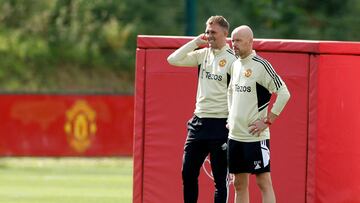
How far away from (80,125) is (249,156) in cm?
1450

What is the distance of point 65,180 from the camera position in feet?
61.0

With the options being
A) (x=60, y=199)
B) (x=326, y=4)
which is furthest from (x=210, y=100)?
(x=326, y=4)

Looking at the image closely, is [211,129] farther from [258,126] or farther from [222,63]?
[258,126]

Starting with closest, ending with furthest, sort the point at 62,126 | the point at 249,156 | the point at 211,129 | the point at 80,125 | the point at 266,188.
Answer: the point at 249,156, the point at 266,188, the point at 211,129, the point at 62,126, the point at 80,125

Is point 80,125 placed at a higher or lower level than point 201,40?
lower

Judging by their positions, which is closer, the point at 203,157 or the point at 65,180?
the point at 203,157

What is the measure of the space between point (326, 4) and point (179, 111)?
26.6 metres

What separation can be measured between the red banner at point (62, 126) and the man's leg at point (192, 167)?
13.5 m

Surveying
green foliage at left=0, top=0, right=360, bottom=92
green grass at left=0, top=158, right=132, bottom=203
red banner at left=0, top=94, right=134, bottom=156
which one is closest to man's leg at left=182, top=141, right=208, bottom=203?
green grass at left=0, top=158, right=132, bottom=203

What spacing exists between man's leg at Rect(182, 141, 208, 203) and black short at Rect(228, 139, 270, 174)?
59 centimetres

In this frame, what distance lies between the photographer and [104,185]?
1752 centimetres

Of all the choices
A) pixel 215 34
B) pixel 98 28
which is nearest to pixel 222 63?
pixel 215 34

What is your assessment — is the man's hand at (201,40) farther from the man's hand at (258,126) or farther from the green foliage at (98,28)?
the green foliage at (98,28)

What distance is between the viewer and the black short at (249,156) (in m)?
9.93
